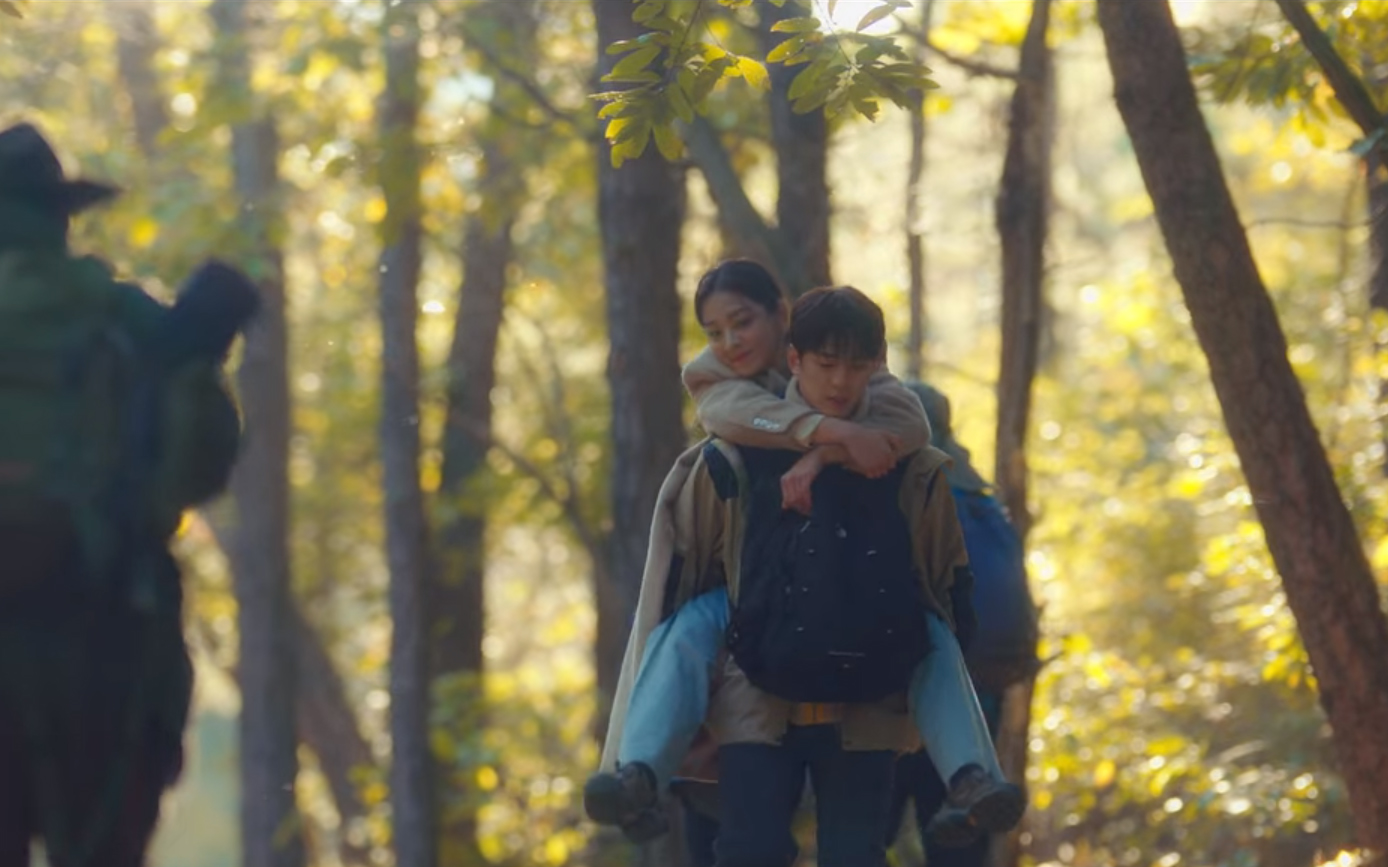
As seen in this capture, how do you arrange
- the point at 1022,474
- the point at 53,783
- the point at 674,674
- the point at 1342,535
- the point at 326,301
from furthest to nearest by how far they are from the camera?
the point at 326,301 < the point at 1022,474 < the point at 1342,535 < the point at 674,674 < the point at 53,783

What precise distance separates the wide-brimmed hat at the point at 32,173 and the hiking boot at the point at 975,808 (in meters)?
2.49

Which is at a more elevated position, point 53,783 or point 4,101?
point 4,101

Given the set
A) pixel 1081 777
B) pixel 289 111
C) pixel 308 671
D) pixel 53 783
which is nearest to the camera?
pixel 53 783

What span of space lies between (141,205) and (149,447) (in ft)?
35.4

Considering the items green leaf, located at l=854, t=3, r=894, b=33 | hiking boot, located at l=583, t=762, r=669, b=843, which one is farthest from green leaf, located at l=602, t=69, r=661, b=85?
hiking boot, located at l=583, t=762, r=669, b=843

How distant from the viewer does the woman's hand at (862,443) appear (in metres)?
5.05

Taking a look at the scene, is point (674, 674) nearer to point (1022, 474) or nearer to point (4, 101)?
point (1022, 474)

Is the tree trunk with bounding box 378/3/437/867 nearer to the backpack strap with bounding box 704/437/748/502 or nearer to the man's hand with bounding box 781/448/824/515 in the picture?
the backpack strap with bounding box 704/437/748/502

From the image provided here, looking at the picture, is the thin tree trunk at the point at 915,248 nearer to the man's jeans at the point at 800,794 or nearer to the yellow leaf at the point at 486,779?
the yellow leaf at the point at 486,779

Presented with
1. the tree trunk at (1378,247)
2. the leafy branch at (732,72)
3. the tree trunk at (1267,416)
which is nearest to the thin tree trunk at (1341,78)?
the tree trunk at (1267,416)

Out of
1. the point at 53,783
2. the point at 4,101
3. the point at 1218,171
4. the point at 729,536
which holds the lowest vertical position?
the point at 53,783

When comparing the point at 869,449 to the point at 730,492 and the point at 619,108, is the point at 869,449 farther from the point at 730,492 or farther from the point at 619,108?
the point at 619,108

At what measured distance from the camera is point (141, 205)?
14.8m

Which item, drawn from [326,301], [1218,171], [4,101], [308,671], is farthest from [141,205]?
[1218,171]
